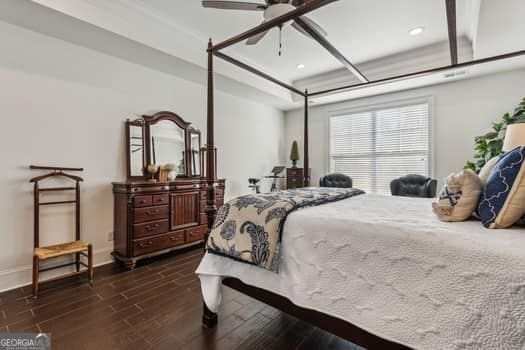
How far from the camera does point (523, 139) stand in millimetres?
2561

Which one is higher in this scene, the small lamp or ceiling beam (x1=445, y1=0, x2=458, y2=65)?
A: ceiling beam (x1=445, y1=0, x2=458, y2=65)

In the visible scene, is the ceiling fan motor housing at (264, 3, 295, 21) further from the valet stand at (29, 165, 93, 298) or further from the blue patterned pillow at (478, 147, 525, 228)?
the valet stand at (29, 165, 93, 298)

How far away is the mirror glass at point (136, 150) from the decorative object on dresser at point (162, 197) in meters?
0.01

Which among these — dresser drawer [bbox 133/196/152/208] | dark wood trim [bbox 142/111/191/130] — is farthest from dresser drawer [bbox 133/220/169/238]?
dark wood trim [bbox 142/111/191/130]

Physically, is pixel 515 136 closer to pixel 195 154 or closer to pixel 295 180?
pixel 295 180

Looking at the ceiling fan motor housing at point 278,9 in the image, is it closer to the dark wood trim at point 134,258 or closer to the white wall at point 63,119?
the white wall at point 63,119

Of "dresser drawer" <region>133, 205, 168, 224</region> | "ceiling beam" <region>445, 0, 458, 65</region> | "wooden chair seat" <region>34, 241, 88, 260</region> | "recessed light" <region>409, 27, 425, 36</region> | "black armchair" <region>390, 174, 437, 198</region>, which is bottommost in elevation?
"wooden chair seat" <region>34, 241, 88, 260</region>

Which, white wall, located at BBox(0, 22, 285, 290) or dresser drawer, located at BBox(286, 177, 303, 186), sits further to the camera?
dresser drawer, located at BBox(286, 177, 303, 186)

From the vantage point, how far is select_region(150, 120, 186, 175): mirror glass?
365 cm

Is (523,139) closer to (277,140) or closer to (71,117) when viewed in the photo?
(277,140)

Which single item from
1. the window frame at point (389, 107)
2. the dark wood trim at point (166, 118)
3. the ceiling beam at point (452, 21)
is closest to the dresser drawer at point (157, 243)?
the dark wood trim at point (166, 118)

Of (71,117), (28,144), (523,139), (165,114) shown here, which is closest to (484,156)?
(523,139)

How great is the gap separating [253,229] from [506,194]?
132 cm

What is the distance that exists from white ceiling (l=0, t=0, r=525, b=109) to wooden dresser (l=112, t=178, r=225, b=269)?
1.67 m
